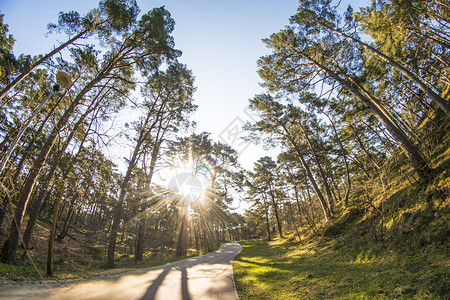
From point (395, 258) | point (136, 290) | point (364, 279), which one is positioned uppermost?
point (136, 290)

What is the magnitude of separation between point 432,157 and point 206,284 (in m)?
9.83

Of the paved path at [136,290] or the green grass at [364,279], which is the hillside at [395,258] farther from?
the paved path at [136,290]

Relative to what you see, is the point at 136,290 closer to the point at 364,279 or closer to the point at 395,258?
the point at 364,279

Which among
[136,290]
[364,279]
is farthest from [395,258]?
[136,290]

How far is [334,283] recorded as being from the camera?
16.7 feet

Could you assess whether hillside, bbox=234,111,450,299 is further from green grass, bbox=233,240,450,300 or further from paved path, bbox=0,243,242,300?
paved path, bbox=0,243,242,300

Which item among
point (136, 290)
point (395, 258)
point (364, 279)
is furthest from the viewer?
point (136, 290)

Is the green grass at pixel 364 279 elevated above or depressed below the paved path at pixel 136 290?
below

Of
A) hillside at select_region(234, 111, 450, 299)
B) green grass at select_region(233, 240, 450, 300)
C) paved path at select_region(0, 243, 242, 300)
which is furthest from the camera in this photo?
paved path at select_region(0, 243, 242, 300)

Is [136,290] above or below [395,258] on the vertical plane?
above

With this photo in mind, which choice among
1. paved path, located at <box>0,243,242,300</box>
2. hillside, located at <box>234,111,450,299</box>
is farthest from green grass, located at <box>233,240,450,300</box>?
paved path, located at <box>0,243,242,300</box>

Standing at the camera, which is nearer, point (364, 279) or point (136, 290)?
point (364, 279)

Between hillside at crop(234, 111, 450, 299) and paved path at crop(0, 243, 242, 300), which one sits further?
paved path at crop(0, 243, 242, 300)

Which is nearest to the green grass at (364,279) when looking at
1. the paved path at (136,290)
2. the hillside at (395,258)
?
the hillside at (395,258)
